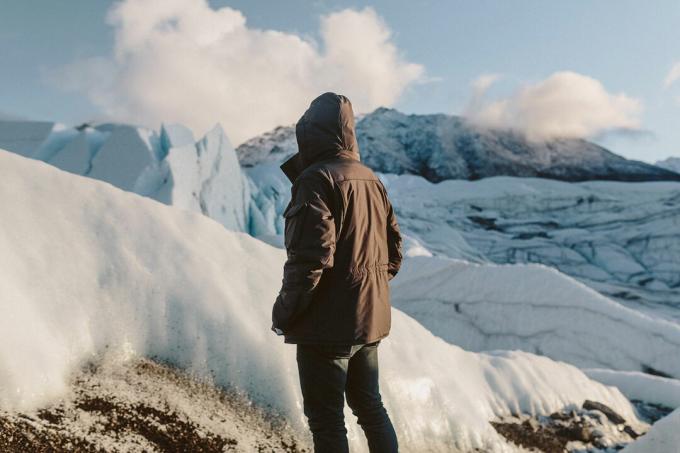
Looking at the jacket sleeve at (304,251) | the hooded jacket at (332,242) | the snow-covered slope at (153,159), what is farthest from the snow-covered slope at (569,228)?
the jacket sleeve at (304,251)

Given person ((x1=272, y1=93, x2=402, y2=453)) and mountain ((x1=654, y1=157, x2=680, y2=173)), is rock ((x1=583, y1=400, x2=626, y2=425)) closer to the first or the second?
person ((x1=272, y1=93, x2=402, y2=453))

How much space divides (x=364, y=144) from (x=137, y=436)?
145 feet

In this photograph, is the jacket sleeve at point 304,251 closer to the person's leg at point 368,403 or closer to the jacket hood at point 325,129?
the jacket hood at point 325,129

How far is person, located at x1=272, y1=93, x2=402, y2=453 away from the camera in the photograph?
1718 millimetres

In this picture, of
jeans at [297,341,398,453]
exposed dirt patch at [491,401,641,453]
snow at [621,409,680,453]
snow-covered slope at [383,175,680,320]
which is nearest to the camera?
jeans at [297,341,398,453]

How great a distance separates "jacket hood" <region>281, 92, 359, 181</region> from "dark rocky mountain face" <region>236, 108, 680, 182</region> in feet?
131

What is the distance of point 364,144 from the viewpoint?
4556 centimetres

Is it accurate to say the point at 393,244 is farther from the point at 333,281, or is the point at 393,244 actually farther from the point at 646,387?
the point at 646,387

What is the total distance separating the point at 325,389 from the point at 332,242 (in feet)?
1.74

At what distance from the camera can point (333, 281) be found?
1.82m

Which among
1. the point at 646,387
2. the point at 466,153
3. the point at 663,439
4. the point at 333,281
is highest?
the point at 466,153

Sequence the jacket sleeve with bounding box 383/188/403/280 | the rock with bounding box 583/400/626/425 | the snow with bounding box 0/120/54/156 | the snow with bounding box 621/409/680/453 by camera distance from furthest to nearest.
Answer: the snow with bounding box 0/120/54/156 < the rock with bounding box 583/400/626/425 < the snow with bounding box 621/409/680/453 < the jacket sleeve with bounding box 383/188/403/280

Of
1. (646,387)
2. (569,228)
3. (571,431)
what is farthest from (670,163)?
(571,431)

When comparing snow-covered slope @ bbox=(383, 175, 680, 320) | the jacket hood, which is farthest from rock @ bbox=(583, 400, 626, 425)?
snow-covered slope @ bbox=(383, 175, 680, 320)
